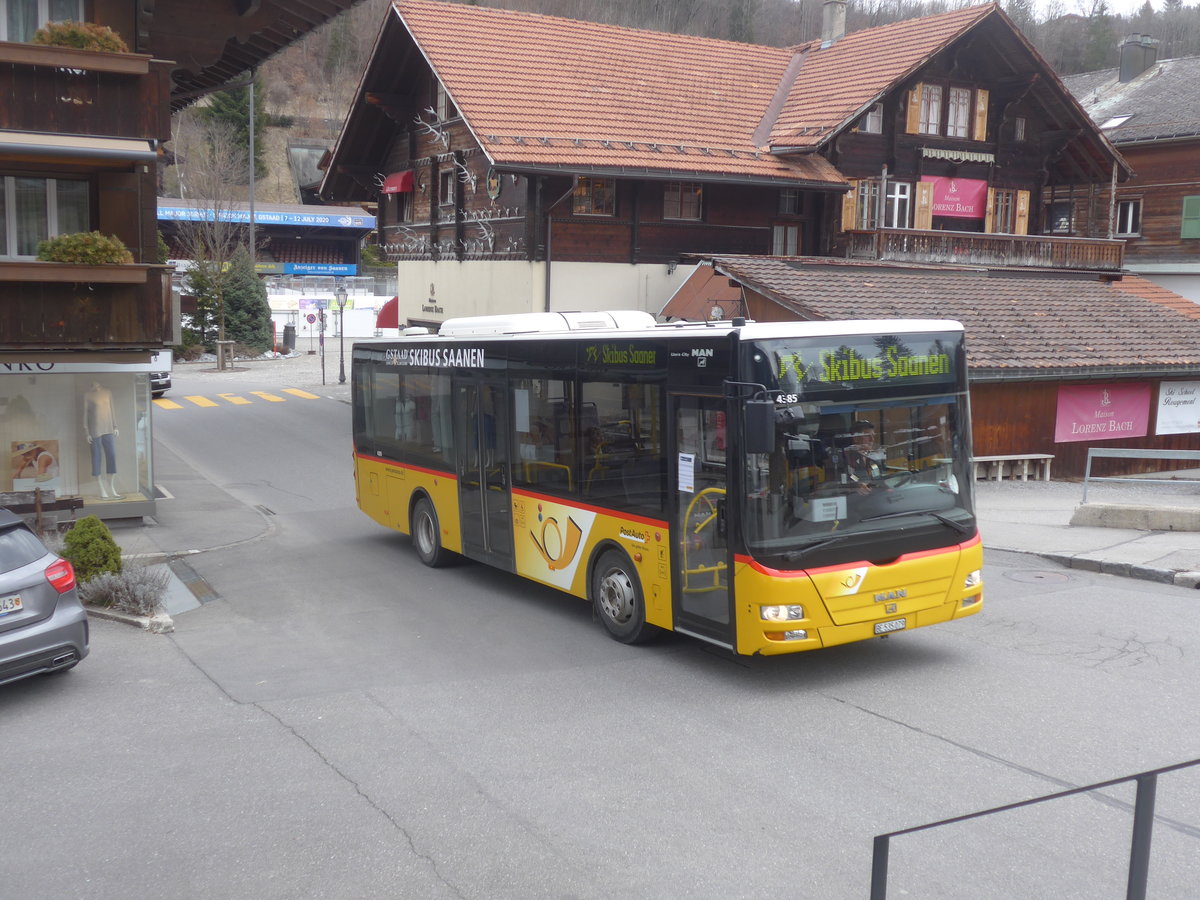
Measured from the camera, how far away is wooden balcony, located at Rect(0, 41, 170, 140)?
15.0m

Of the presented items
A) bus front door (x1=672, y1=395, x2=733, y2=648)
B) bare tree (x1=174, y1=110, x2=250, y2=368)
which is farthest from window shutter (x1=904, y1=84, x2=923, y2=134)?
bare tree (x1=174, y1=110, x2=250, y2=368)

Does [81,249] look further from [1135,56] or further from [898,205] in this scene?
[1135,56]

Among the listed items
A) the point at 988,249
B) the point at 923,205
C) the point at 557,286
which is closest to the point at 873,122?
the point at 923,205

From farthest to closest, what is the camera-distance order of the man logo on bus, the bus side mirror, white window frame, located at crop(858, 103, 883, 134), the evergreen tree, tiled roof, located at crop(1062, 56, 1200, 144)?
the evergreen tree
tiled roof, located at crop(1062, 56, 1200, 144)
white window frame, located at crop(858, 103, 883, 134)
the man logo on bus
the bus side mirror

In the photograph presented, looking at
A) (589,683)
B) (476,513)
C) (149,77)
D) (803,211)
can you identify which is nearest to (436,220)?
(803,211)

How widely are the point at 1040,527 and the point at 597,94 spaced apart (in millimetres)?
16280

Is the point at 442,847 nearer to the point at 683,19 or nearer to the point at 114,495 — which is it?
the point at 114,495

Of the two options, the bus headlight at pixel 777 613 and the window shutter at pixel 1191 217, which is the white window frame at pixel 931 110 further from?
the bus headlight at pixel 777 613

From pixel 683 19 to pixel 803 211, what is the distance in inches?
2867

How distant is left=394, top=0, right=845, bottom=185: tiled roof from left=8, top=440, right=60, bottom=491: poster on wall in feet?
36.4

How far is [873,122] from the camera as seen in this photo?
29.2 m

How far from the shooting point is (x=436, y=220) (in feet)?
99.2

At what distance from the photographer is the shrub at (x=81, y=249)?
1550 cm

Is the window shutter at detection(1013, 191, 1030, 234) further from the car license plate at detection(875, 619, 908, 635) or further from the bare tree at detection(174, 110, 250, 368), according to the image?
the bare tree at detection(174, 110, 250, 368)
